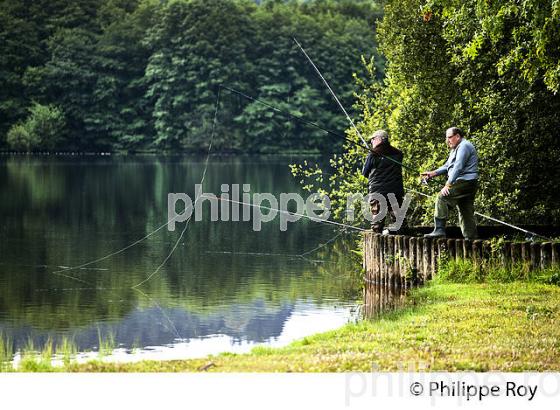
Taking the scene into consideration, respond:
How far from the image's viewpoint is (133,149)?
104 meters

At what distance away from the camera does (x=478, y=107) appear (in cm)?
2188

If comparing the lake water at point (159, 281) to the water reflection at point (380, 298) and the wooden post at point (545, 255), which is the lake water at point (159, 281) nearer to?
the water reflection at point (380, 298)

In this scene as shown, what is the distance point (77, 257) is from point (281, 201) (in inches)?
671

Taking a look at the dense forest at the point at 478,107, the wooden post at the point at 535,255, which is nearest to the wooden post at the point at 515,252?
the wooden post at the point at 535,255

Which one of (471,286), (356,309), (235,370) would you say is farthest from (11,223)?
(235,370)

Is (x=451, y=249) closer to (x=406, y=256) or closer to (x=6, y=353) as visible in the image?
(x=406, y=256)

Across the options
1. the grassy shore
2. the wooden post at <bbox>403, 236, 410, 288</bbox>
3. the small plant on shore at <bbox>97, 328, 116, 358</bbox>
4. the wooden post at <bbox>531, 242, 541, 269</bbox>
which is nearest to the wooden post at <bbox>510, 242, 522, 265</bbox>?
the wooden post at <bbox>531, 242, 541, 269</bbox>

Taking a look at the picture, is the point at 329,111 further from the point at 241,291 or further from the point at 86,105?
the point at 241,291

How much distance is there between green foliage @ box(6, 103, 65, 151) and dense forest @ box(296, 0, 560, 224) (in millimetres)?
75434

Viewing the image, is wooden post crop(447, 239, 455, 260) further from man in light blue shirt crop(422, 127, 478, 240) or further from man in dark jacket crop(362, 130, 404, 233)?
man in dark jacket crop(362, 130, 404, 233)

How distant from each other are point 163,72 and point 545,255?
276ft

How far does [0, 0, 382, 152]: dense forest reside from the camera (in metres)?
94.0

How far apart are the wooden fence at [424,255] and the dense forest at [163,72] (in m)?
70.0

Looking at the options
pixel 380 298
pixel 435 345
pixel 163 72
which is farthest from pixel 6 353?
pixel 163 72
